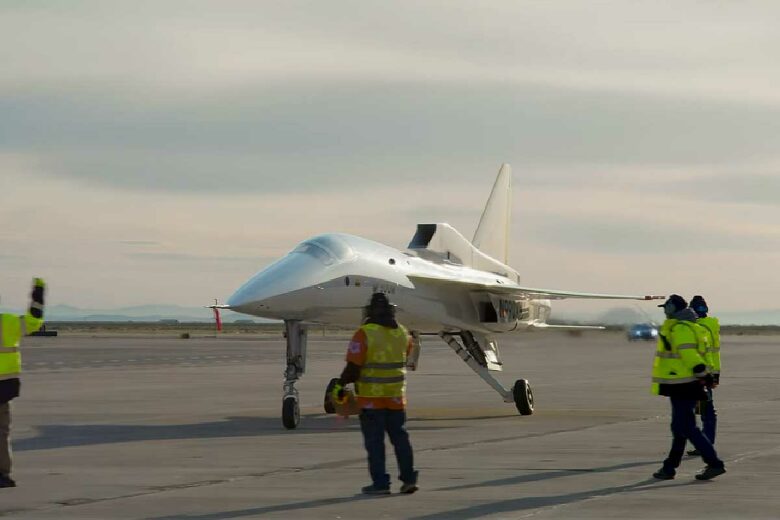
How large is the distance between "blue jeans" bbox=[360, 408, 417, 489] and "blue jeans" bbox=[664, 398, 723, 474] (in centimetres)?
325

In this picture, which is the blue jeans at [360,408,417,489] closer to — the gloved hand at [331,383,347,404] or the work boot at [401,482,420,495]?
the work boot at [401,482,420,495]

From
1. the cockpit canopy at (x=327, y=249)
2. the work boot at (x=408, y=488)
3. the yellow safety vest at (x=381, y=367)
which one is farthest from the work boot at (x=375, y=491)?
the cockpit canopy at (x=327, y=249)

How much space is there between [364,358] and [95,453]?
238 inches

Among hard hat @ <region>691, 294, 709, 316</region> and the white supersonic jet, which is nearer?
hard hat @ <region>691, 294, 709, 316</region>

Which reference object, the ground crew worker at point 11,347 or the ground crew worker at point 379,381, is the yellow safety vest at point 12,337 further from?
the ground crew worker at point 379,381

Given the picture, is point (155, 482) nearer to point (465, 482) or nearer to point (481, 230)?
point (465, 482)

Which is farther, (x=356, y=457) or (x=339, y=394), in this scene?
(x=356, y=457)

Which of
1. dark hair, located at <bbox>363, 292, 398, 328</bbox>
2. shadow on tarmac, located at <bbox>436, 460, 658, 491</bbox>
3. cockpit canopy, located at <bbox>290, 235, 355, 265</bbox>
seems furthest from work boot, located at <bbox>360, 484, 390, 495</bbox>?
cockpit canopy, located at <bbox>290, 235, 355, 265</bbox>

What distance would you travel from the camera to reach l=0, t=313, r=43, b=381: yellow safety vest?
16.4 meters

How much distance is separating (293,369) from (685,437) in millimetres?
9208

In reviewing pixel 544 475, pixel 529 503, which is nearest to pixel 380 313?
pixel 529 503

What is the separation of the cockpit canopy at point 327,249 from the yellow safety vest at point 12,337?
28.6 ft

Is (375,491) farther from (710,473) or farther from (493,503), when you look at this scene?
(710,473)

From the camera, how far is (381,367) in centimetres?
1527
